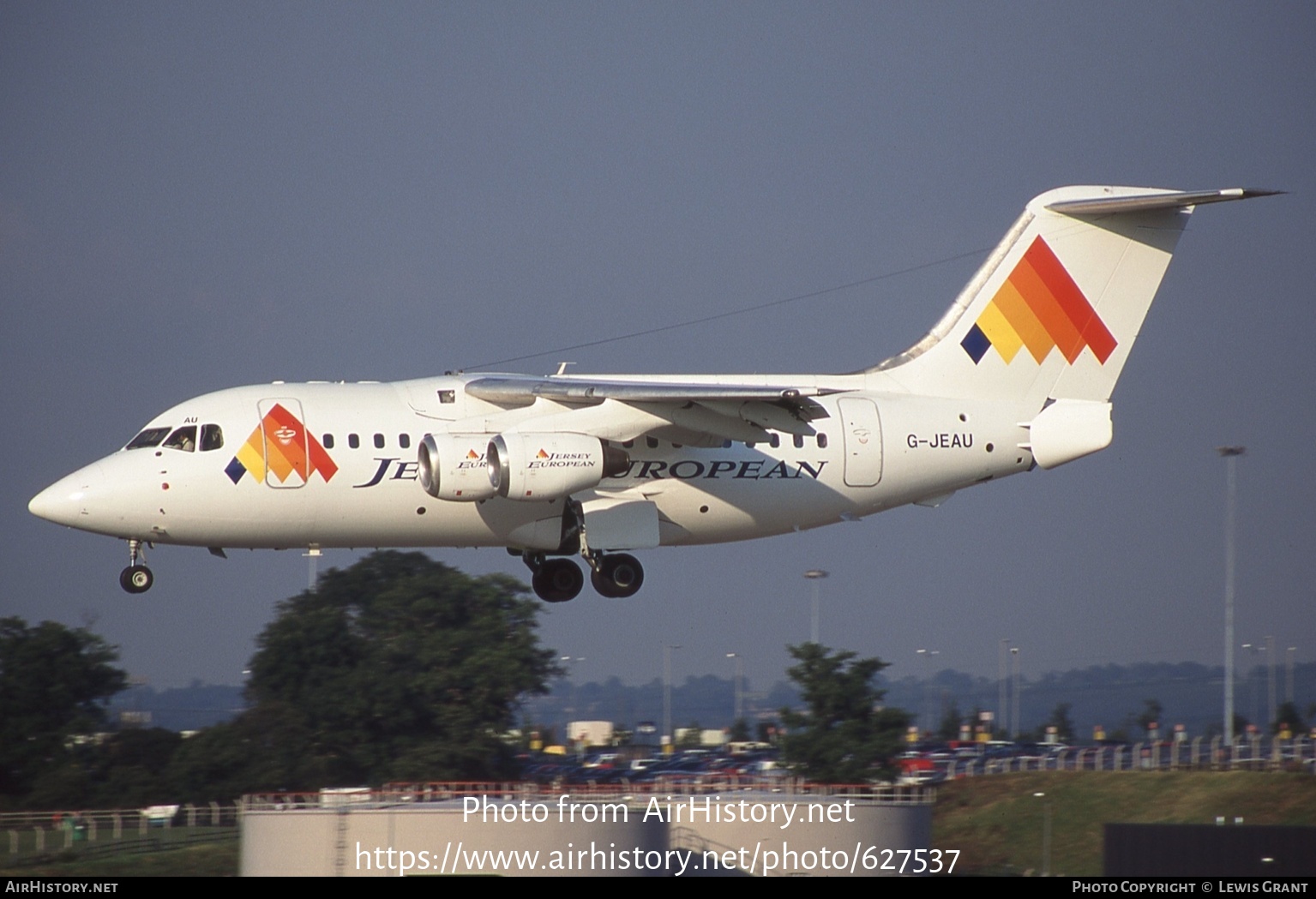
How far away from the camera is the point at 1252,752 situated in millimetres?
37562

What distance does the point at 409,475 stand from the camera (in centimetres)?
2103

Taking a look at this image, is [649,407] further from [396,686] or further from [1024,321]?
Result: [396,686]

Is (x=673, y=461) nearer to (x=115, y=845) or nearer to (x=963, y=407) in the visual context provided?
(x=963, y=407)

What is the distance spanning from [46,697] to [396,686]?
954 cm

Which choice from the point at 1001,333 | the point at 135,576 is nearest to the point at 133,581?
the point at 135,576

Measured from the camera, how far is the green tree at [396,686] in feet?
143

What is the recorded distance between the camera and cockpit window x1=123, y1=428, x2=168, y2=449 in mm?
21156

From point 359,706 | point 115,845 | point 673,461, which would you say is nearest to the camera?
point 673,461

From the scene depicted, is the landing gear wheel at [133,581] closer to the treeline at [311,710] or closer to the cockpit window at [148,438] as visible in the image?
the cockpit window at [148,438]

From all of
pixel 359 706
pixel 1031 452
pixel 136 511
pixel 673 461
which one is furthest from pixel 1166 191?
pixel 359 706

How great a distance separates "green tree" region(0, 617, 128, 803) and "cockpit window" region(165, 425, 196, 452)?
23.3 metres

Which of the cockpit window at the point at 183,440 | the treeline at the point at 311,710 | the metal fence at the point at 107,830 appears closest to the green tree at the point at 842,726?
the treeline at the point at 311,710

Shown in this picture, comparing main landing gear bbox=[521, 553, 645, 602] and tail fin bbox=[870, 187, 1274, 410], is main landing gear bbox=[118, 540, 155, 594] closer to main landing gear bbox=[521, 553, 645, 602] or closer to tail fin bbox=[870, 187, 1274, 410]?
main landing gear bbox=[521, 553, 645, 602]

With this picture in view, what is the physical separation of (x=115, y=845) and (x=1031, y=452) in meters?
19.6
